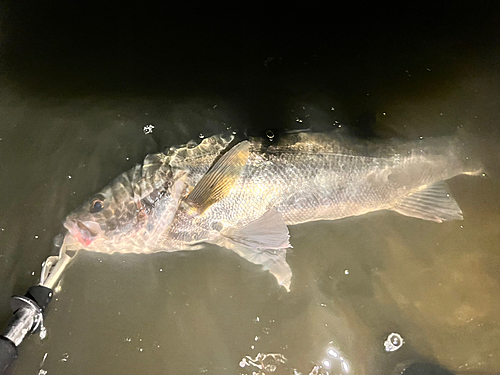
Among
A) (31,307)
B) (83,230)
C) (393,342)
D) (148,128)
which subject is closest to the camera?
(31,307)

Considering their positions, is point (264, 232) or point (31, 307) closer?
point (31, 307)

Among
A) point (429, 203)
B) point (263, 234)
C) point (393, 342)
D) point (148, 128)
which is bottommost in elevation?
point (393, 342)

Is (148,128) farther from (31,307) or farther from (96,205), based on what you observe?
(31,307)

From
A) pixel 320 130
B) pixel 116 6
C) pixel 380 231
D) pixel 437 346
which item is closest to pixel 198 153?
pixel 320 130

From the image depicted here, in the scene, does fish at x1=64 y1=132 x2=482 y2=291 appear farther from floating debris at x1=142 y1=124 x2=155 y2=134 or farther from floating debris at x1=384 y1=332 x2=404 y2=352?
floating debris at x1=384 y1=332 x2=404 y2=352

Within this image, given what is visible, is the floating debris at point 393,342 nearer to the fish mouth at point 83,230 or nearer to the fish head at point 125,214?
the fish head at point 125,214

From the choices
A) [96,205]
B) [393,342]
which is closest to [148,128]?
[96,205]

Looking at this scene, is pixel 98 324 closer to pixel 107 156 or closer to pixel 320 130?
pixel 107 156
